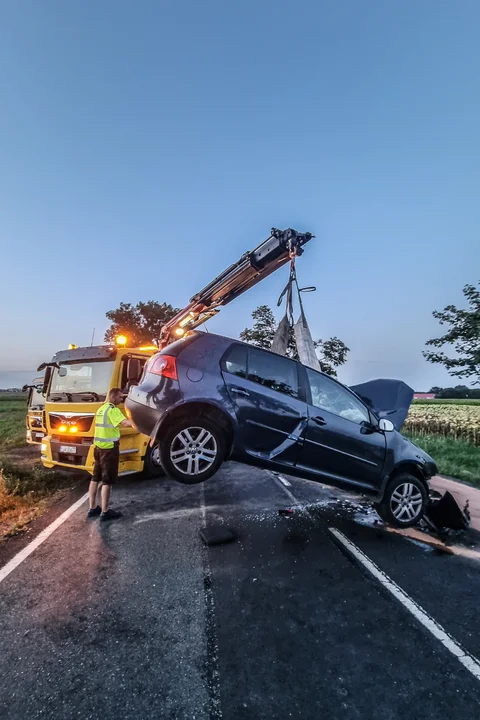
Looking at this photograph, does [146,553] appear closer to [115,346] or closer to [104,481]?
[104,481]

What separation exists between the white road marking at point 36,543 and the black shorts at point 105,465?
0.72m

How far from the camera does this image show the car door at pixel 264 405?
13.2 feet

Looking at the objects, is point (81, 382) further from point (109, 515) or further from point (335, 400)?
point (335, 400)

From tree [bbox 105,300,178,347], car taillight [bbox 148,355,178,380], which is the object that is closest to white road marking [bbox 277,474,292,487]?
car taillight [bbox 148,355,178,380]

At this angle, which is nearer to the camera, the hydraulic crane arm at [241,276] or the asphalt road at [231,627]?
the asphalt road at [231,627]

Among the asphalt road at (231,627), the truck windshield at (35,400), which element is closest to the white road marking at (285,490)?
the asphalt road at (231,627)

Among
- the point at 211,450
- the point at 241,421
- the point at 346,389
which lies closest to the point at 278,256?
the point at 346,389

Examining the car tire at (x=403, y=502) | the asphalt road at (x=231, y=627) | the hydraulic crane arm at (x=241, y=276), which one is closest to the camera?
the asphalt road at (x=231, y=627)

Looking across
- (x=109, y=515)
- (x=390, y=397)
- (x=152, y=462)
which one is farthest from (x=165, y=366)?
A: (x=390, y=397)

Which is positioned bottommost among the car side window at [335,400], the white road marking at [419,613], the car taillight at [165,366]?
the white road marking at [419,613]

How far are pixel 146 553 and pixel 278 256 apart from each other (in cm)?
442

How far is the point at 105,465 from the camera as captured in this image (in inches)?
211

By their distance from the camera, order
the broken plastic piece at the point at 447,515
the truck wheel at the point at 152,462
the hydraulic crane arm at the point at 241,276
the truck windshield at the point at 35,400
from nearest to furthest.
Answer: the broken plastic piece at the point at 447,515, the hydraulic crane arm at the point at 241,276, the truck wheel at the point at 152,462, the truck windshield at the point at 35,400

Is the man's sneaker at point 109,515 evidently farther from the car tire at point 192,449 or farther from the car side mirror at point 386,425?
the car side mirror at point 386,425
